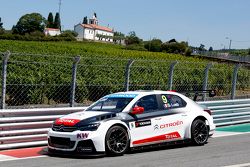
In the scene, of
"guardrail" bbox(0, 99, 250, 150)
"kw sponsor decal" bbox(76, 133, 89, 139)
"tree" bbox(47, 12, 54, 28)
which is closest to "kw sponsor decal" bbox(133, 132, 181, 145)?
"kw sponsor decal" bbox(76, 133, 89, 139)

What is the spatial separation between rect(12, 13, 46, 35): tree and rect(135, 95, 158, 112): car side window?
165 metres

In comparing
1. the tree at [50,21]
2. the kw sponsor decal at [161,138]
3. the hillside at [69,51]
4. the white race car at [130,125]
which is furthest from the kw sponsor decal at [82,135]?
the tree at [50,21]

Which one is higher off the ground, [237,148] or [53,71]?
[53,71]

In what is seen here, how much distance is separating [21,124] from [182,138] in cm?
367

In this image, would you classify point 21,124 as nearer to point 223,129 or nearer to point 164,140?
point 164,140

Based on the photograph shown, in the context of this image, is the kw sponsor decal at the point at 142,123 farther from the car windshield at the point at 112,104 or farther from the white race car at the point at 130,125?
Result: the car windshield at the point at 112,104

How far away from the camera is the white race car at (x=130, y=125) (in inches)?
377

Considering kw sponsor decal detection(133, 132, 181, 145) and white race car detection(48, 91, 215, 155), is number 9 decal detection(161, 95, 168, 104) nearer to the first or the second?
white race car detection(48, 91, 215, 155)

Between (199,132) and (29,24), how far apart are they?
17401cm

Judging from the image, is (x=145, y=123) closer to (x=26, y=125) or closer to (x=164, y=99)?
(x=164, y=99)

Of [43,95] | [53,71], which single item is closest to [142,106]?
[43,95]

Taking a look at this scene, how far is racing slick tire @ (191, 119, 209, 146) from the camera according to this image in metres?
11.5

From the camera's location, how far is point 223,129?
15.4m

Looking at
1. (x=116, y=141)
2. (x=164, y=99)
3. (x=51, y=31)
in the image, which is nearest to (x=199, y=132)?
(x=164, y=99)
